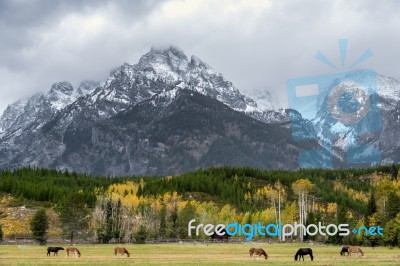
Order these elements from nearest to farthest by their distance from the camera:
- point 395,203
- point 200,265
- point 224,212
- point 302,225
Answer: point 200,265, point 395,203, point 302,225, point 224,212

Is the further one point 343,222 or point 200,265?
point 343,222

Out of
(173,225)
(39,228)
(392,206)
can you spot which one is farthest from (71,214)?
(392,206)

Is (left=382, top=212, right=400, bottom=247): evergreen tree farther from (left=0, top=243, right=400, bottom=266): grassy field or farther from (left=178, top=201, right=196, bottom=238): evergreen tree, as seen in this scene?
(left=178, top=201, right=196, bottom=238): evergreen tree

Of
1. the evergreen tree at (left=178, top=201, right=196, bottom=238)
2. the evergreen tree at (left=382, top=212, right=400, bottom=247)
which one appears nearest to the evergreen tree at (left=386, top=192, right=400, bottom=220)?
the evergreen tree at (left=382, top=212, right=400, bottom=247)

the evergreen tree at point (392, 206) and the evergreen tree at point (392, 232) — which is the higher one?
the evergreen tree at point (392, 206)

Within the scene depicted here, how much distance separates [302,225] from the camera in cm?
14375

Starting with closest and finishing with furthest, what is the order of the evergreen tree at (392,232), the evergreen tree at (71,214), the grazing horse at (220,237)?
the evergreen tree at (392,232), the evergreen tree at (71,214), the grazing horse at (220,237)

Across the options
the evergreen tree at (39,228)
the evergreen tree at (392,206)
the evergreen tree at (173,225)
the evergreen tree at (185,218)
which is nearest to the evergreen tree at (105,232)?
the evergreen tree at (39,228)

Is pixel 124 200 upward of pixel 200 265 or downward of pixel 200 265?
upward

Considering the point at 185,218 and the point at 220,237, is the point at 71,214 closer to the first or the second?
the point at 185,218

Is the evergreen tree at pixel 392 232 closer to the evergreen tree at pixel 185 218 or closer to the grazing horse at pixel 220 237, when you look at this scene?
the grazing horse at pixel 220 237

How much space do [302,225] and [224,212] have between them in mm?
41251

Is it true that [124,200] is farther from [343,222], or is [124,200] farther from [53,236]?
[343,222]

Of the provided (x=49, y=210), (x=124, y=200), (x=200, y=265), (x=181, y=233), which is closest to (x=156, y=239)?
(x=181, y=233)
